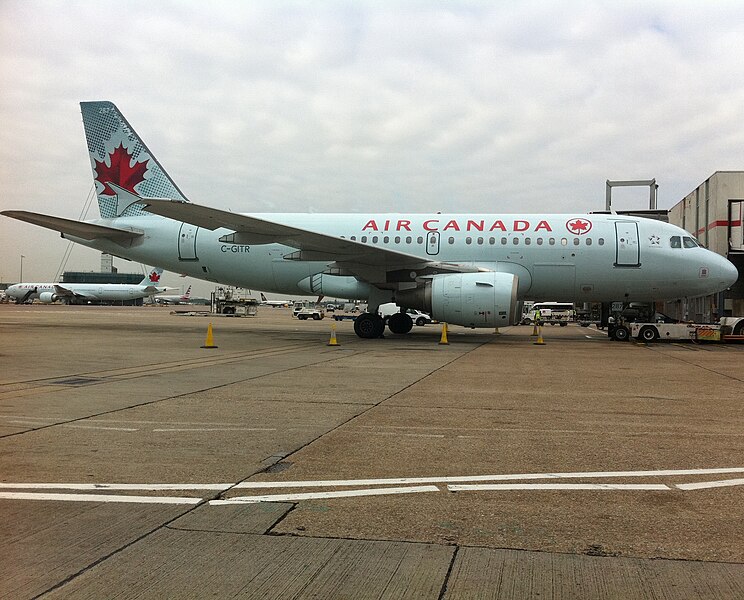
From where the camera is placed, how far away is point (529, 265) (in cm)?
1919

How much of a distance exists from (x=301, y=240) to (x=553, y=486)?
45.3 feet

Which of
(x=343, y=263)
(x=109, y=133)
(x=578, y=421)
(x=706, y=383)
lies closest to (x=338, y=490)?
(x=578, y=421)

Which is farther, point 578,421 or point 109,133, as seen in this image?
point 109,133

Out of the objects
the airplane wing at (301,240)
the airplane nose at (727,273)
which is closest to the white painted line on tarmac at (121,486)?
the airplane wing at (301,240)

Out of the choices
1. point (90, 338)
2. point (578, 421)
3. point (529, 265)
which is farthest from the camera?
point (529, 265)

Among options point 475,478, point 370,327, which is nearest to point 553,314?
point 370,327

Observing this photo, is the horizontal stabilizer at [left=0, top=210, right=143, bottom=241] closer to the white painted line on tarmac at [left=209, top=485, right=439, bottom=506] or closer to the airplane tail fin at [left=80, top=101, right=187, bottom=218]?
the airplane tail fin at [left=80, top=101, right=187, bottom=218]

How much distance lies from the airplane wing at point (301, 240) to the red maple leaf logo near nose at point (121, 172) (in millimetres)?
5695

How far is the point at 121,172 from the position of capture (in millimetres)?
22750

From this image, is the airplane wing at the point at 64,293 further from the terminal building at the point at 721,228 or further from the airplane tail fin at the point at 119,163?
the terminal building at the point at 721,228

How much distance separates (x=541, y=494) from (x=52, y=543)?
2.80 m

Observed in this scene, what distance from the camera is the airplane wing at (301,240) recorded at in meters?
16.3

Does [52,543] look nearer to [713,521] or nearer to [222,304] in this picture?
[713,521]

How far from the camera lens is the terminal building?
83.8 feet
